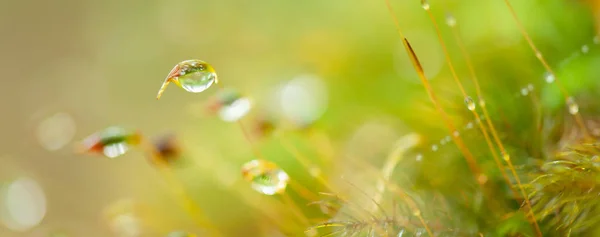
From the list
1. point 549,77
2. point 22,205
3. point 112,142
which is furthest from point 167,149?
point 22,205

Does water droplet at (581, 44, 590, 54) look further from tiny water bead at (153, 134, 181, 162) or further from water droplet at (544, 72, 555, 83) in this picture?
tiny water bead at (153, 134, 181, 162)

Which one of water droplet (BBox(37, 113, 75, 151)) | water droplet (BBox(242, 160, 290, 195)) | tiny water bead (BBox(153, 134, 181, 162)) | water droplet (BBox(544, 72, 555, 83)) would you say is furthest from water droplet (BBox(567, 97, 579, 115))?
water droplet (BBox(37, 113, 75, 151))

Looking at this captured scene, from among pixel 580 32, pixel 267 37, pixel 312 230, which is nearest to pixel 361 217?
pixel 312 230

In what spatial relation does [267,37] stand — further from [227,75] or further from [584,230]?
[584,230]

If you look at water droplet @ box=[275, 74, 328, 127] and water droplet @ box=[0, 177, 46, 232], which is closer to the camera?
water droplet @ box=[275, 74, 328, 127]

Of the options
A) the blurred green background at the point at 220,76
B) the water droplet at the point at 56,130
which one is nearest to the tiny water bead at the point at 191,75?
the blurred green background at the point at 220,76

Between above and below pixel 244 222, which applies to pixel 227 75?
above

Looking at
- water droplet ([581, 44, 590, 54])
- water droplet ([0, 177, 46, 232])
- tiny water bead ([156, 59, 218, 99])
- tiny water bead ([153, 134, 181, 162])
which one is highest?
water droplet ([0, 177, 46, 232])
